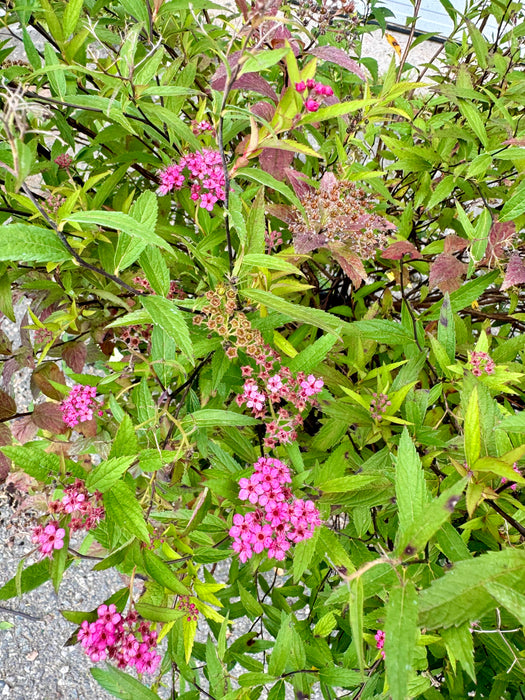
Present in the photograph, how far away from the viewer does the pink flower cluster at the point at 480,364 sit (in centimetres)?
72

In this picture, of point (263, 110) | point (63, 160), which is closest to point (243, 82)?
point (263, 110)

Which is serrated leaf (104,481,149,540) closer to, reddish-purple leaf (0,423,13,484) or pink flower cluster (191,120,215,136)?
reddish-purple leaf (0,423,13,484)

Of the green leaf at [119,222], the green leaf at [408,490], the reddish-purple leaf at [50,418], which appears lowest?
the reddish-purple leaf at [50,418]

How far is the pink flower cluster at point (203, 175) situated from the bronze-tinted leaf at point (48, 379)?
348 millimetres

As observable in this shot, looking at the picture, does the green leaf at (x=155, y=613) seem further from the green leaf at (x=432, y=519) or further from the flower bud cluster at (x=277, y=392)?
the green leaf at (x=432, y=519)

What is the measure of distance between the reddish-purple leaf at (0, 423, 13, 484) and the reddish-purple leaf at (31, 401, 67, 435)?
0.05m

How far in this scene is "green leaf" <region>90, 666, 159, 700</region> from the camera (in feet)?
2.09

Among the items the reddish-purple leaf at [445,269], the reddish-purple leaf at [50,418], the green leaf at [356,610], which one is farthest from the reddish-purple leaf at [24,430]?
the reddish-purple leaf at [445,269]

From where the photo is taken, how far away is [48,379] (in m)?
0.83

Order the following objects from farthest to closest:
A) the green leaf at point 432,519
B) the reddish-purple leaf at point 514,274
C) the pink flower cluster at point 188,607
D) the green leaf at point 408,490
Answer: the reddish-purple leaf at point 514,274, the pink flower cluster at point 188,607, the green leaf at point 408,490, the green leaf at point 432,519

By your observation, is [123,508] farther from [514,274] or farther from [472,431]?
[514,274]

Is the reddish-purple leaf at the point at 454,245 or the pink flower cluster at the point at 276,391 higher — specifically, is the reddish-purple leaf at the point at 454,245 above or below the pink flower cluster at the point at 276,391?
above

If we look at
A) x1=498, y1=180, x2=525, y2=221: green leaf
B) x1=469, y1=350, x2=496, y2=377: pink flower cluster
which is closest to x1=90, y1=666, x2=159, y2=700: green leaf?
x1=469, y1=350, x2=496, y2=377: pink flower cluster

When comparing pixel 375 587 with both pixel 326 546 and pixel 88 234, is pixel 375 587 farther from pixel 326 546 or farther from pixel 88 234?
pixel 88 234
